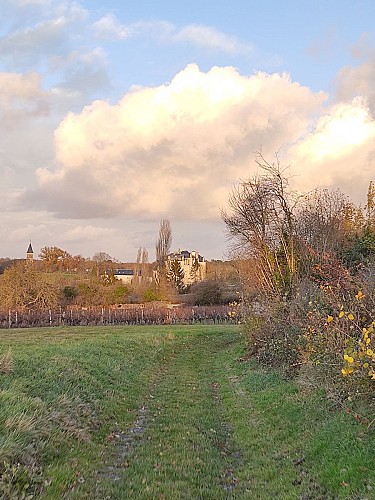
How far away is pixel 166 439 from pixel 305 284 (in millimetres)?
9405

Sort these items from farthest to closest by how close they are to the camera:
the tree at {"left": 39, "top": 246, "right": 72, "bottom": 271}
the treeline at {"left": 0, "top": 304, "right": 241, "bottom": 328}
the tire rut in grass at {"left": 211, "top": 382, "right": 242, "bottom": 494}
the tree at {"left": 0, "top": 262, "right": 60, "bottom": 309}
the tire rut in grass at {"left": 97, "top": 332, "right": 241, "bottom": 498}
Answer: the tree at {"left": 39, "top": 246, "right": 72, "bottom": 271}
the tree at {"left": 0, "top": 262, "right": 60, "bottom": 309}
the treeline at {"left": 0, "top": 304, "right": 241, "bottom": 328}
the tire rut in grass at {"left": 97, "top": 332, "right": 241, "bottom": 498}
the tire rut in grass at {"left": 211, "top": 382, "right": 242, "bottom": 494}

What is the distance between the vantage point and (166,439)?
368 inches

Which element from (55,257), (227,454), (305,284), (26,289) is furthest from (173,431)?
(55,257)

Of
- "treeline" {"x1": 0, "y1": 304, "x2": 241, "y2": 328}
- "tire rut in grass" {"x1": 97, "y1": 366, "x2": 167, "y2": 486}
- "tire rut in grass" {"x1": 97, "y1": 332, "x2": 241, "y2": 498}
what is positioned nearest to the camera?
"tire rut in grass" {"x1": 97, "y1": 366, "x2": 167, "y2": 486}

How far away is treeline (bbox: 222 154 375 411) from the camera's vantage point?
32.8ft

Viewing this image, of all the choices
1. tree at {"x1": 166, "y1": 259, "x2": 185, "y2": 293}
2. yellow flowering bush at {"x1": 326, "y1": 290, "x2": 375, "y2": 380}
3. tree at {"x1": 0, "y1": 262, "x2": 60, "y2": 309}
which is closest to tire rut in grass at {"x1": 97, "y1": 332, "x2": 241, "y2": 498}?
yellow flowering bush at {"x1": 326, "y1": 290, "x2": 375, "y2": 380}

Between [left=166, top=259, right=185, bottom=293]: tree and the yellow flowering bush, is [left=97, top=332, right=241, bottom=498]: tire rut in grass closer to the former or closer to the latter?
the yellow flowering bush

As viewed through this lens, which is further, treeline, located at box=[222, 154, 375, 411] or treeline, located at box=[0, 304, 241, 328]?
treeline, located at box=[0, 304, 241, 328]

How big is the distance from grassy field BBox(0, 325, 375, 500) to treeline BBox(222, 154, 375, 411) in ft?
2.55

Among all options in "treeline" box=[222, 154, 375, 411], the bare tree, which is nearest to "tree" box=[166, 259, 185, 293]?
the bare tree

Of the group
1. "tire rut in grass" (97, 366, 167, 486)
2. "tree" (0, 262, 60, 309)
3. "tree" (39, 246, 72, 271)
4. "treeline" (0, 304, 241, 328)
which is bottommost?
"tire rut in grass" (97, 366, 167, 486)

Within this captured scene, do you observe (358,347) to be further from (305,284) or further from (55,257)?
(55,257)

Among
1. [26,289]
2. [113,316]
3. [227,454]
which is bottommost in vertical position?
[227,454]

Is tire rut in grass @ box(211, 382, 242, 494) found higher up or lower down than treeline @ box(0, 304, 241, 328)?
lower down
